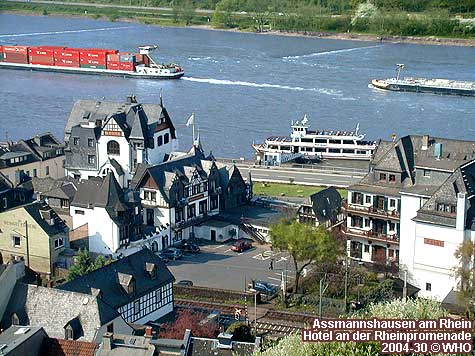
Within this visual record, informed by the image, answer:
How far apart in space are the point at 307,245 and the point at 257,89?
31.5m

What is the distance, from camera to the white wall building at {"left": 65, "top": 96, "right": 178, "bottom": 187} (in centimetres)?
2672

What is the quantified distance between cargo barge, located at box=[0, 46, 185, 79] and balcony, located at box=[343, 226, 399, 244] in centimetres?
3579

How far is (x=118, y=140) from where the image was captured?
1059 inches

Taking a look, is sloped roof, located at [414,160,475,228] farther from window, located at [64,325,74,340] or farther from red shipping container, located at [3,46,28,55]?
red shipping container, located at [3,46,28,55]

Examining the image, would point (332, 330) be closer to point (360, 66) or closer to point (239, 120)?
point (239, 120)

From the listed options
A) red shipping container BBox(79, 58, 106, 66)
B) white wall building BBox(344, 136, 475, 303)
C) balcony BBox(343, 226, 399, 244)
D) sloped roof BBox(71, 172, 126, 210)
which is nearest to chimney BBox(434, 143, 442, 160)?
white wall building BBox(344, 136, 475, 303)

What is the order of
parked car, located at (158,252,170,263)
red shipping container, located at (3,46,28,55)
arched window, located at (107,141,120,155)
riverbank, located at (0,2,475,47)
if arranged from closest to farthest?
parked car, located at (158,252,170,263) < arched window, located at (107,141,120,155) < red shipping container, located at (3,46,28,55) < riverbank, located at (0,2,475,47)

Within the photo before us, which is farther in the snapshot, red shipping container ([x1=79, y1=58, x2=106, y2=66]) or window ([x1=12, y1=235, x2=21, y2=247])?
red shipping container ([x1=79, y1=58, x2=106, y2=66])

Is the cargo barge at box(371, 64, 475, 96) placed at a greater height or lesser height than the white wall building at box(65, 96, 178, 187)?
lesser

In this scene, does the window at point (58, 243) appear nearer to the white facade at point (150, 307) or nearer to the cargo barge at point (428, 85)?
the white facade at point (150, 307)

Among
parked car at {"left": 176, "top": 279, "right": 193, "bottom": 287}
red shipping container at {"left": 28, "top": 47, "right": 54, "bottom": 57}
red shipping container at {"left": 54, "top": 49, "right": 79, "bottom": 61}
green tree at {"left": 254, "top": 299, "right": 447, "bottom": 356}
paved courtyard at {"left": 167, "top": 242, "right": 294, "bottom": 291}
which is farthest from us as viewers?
red shipping container at {"left": 28, "top": 47, "right": 54, "bottom": 57}

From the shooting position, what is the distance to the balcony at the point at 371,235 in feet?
69.9

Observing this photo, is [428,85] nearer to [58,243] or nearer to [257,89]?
[257,89]

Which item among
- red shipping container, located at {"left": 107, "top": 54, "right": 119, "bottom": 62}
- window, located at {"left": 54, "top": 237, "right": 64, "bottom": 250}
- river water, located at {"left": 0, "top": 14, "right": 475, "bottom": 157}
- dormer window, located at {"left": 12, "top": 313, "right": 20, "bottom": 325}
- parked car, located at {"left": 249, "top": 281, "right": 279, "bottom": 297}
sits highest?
dormer window, located at {"left": 12, "top": 313, "right": 20, "bottom": 325}
